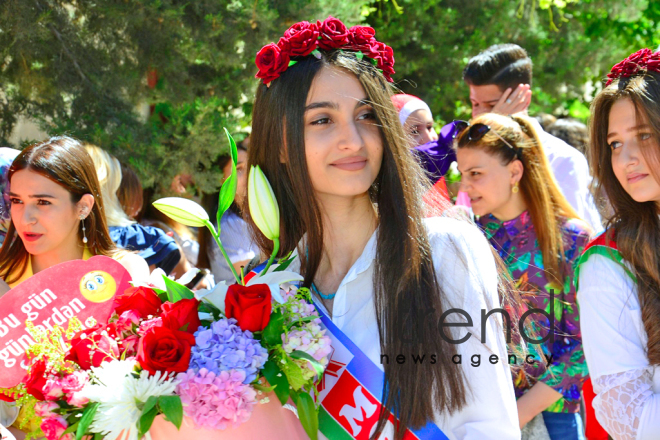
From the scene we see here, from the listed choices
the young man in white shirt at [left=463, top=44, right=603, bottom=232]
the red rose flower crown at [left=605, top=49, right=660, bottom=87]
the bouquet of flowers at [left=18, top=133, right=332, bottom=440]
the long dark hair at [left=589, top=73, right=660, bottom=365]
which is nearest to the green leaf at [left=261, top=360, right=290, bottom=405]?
the bouquet of flowers at [left=18, top=133, right=332, bottom=440]

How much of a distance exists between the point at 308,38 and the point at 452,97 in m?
4.52

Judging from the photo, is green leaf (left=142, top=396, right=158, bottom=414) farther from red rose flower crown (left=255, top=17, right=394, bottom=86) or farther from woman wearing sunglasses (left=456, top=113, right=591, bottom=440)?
woman wearing sunglasses (left=456, top=113, right=591, bottom=440)

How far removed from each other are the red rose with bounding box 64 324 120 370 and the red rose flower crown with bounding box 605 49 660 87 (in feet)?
5.58

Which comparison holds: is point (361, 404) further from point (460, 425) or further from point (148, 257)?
point (148, 257)

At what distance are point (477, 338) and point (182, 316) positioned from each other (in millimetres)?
719

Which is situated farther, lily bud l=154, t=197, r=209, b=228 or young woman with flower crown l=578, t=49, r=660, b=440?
young woman with flower crown l=578, t=49, r=660, b=440

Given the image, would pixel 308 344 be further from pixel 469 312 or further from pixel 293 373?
pixel 469 312

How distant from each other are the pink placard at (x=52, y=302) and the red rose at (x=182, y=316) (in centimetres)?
28

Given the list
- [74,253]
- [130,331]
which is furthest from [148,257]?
[130,331]

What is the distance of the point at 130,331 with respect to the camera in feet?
4.61

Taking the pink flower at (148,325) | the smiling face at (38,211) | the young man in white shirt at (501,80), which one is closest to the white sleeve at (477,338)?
the pink flower at (148,325)

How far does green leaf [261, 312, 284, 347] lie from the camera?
1.35 meters

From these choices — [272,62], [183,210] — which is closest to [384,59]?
[272,62]

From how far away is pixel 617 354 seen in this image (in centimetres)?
184
